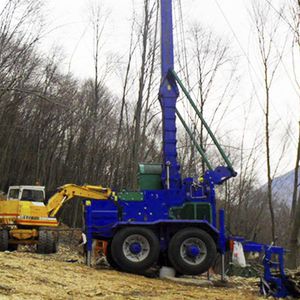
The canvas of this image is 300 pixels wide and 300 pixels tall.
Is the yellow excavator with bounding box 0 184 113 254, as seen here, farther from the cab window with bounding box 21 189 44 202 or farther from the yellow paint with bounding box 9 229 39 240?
the cab window with bounding box 21 189 44 202

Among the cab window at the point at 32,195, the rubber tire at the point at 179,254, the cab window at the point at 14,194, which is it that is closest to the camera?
the rubber tire at the point at 179,254

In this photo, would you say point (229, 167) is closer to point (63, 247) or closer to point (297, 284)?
point (297, 284)

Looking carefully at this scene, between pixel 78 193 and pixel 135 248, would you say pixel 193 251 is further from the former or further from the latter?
pixel 78 193

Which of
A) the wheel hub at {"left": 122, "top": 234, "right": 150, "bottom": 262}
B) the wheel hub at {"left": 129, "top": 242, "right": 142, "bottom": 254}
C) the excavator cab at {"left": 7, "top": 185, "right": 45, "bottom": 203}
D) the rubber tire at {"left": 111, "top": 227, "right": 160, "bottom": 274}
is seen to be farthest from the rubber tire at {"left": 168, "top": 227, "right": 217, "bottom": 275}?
the excavator cab at {"left": 7, "top": 185, "right": 45, "bottom": 203}

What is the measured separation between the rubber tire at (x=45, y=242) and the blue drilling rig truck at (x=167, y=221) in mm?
5095

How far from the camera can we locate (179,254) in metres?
11.3

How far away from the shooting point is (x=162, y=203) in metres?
12.0

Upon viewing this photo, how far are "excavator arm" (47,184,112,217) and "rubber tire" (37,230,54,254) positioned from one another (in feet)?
7.20

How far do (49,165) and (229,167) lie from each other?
25109 millimetres

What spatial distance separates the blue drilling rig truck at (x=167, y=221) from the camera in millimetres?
11305

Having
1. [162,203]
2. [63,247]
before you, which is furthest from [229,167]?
[63,247]

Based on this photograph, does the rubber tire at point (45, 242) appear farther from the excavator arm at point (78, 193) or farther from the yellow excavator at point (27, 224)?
the excavator arm at point (78, 193)

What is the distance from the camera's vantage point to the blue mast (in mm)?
12359

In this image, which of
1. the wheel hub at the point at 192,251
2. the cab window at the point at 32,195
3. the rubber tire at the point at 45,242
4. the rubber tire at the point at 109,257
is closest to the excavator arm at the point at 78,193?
the rubber tire at the point at 109,257
